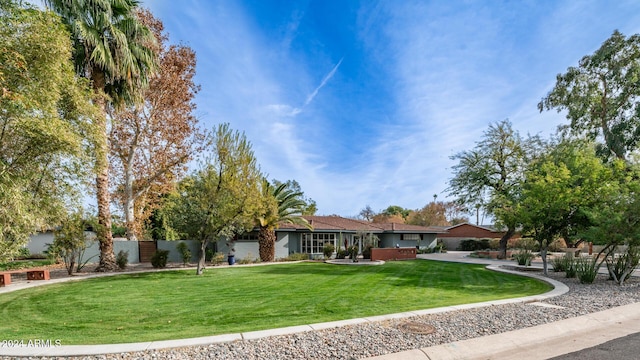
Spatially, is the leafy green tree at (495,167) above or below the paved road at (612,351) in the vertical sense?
above

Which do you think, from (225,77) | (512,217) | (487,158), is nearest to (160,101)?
(225,77)

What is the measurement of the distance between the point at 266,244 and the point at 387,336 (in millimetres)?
17061

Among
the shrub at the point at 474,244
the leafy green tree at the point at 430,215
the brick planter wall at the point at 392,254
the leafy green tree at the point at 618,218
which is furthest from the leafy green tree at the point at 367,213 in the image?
the leafy green tree at the point at 618,218

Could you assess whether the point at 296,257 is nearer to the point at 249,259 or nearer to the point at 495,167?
the point at 249,259

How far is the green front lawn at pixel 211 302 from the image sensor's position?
247 inches

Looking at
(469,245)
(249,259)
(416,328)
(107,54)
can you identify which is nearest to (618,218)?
(416,328)

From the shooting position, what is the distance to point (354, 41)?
15.1m

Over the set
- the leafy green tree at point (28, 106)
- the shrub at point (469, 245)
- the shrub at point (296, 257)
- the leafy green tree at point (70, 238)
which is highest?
the leafy green tree at point (28, 106)

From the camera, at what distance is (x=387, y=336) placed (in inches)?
223

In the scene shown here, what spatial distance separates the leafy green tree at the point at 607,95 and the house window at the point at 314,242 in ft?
62.0

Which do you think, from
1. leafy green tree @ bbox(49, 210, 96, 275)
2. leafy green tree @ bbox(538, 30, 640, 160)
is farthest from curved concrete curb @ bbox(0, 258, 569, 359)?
leafy green tree @ bbox(538, 30, 640, 160)

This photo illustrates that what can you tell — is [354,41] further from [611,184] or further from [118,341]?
[118,341]

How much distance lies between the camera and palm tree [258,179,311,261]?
20938 mm

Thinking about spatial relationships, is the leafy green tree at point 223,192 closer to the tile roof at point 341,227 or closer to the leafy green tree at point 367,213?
the tile roof at point 341,227
